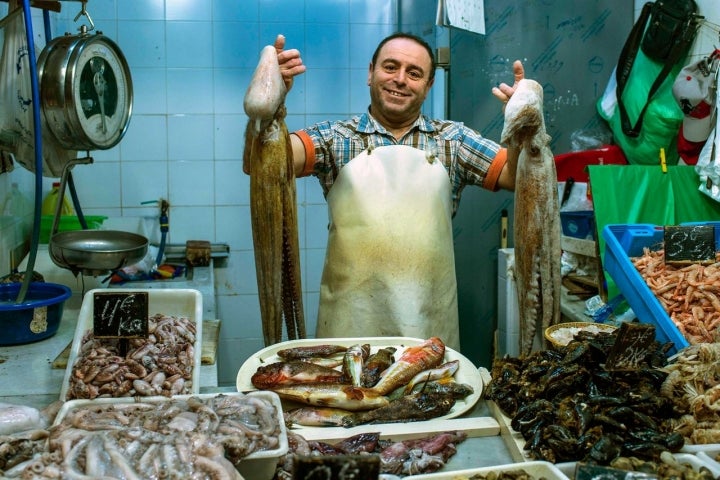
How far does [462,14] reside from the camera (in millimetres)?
4391

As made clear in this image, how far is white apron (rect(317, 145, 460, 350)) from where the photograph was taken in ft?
10.7

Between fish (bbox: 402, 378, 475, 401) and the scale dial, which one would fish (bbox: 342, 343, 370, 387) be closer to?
fish (bbox: 402, 378, 475, 401)

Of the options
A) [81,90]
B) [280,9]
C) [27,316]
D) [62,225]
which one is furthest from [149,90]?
[27,316]

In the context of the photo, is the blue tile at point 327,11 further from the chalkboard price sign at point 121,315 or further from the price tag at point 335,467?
the price tag at point 335,467

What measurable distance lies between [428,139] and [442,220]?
41 centimetres

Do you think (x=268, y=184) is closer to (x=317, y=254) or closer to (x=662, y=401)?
(x=662, y=401)

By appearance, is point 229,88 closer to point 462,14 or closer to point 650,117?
point 462,14

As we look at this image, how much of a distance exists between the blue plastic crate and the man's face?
108 cm

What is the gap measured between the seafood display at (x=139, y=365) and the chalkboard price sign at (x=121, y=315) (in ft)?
0.24

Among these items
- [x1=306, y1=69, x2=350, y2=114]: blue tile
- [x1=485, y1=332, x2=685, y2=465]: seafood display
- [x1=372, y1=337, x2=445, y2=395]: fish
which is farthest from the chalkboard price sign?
[x1=306, y1=69, x2=350, y2=114]: blue tile

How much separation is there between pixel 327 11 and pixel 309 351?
367 centimetres

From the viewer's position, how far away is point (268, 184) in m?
2.46

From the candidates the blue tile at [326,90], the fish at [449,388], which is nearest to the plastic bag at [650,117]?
the blue tile at [326,90]

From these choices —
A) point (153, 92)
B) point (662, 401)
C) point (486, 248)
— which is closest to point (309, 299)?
point (486, 248)
